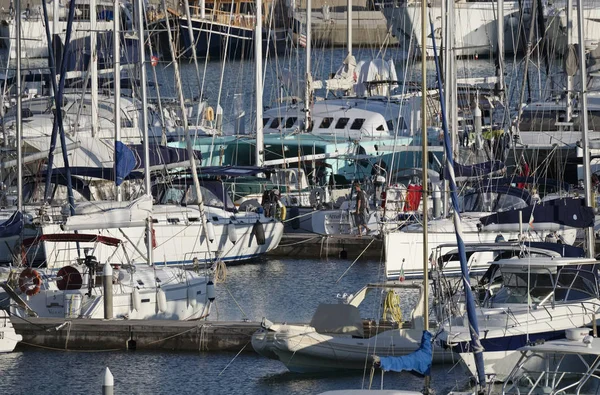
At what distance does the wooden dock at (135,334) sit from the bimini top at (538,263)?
4177 millimetres

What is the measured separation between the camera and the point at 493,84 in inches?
2096

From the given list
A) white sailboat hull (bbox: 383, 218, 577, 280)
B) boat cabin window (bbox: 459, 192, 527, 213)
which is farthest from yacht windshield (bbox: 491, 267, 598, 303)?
boat cabin window (bbox: 459, 192, 527, 213)

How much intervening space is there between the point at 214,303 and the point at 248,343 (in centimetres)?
574

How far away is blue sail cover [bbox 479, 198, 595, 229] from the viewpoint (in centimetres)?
2812

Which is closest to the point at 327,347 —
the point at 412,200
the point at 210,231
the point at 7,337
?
the point at 7,337

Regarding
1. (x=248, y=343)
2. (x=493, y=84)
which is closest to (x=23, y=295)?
(x=248, y=343)

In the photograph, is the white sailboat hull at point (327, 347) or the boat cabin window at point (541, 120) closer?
the white sailboat hull at point (327, 347)

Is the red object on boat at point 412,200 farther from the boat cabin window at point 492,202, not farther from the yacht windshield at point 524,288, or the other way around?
the yacht windshield at point 524,288

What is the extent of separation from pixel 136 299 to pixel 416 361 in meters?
8.17

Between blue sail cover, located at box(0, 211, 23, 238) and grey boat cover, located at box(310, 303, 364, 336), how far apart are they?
1013 centimetres

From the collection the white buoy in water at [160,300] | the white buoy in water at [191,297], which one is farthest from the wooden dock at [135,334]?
the white buoy in water at [191,297]

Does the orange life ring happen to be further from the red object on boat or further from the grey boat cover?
the red object on boat

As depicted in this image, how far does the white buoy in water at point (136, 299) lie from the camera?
2666 cm

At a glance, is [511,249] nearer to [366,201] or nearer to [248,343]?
[248,343]
